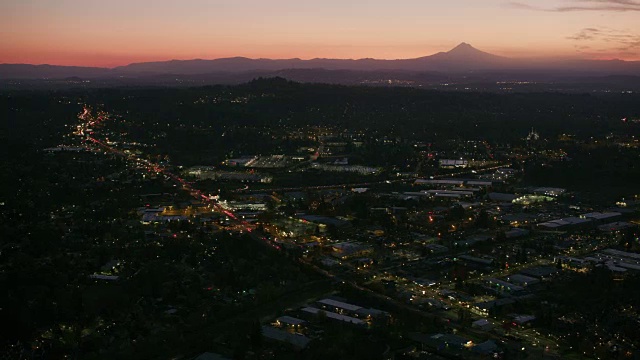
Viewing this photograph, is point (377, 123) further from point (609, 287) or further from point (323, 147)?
point (609, 287)

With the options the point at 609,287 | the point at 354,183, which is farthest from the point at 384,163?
the point at 609,287

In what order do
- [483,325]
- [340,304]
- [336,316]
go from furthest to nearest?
[340,304] → [336,316] → [483,325]

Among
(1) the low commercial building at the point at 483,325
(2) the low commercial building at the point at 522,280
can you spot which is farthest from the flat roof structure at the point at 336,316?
(2) the low commercial building at the point at 522,280

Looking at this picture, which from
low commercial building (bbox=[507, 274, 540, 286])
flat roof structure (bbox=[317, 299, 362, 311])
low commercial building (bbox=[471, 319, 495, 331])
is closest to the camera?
low commercial building (bbox=[471, 319, 495, 331])

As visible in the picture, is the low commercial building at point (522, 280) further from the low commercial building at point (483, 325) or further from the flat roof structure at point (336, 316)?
the flat roof structure at point (336, 316)

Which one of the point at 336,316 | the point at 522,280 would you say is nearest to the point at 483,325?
the point at 336,316

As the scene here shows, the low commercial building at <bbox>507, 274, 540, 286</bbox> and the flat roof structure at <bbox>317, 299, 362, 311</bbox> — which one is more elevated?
the flat roof structure at <bbox>317, 299, 362, 311</bbox>

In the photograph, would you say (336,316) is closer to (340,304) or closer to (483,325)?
(340,304)


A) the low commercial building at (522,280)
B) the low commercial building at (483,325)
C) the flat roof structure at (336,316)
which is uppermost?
the flat roof structure at (336,316)

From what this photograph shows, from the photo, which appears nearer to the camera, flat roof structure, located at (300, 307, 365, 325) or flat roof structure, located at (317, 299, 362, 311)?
flat roof structure, located at (300, 307, 365, 325)

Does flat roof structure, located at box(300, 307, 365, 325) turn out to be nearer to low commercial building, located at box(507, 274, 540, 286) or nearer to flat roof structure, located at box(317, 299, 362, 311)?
flat roof structure, located at box(317, 299, 362, 311)

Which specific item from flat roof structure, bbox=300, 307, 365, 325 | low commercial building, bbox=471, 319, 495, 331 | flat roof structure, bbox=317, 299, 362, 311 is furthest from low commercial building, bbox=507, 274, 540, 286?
flat roof structure, bbox=300, 307, 365, 325
